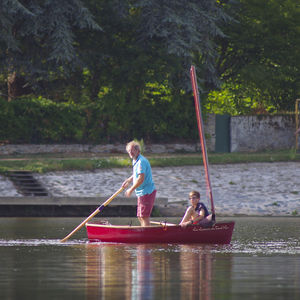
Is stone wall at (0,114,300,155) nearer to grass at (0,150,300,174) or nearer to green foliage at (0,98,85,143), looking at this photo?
grass at (0,150,300,174)

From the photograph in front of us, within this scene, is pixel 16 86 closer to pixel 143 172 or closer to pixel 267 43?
pixel 267 43

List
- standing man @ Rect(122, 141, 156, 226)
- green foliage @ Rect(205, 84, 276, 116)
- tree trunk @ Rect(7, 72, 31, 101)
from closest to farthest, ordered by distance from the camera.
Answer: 1. standing man @ Rect(122, 141, 156, 226)
2. tree trunk @ Rect(7, 72, 31, 101)
3. green foliage @ Rect(205, 84, 276, 116)

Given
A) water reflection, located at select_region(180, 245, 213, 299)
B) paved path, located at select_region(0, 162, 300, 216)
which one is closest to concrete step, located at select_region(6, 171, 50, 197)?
paved path, located at select_region(0, 162, 300, 216)

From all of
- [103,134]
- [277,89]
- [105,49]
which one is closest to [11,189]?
[103,134]

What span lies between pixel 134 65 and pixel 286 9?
10.4 metres

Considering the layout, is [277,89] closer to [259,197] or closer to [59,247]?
[259,197]

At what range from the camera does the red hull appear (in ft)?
63.0

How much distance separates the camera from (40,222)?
88.0 ft

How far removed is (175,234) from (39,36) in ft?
83.9

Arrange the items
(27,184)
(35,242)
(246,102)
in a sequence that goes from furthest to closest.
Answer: (246,102) < (27,184) < (35,242)

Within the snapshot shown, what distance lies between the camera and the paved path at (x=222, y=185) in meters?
31.7

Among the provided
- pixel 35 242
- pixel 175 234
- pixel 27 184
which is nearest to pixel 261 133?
pixel 27 184

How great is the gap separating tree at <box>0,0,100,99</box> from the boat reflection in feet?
78.5

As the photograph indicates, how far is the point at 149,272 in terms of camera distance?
1374 cm
